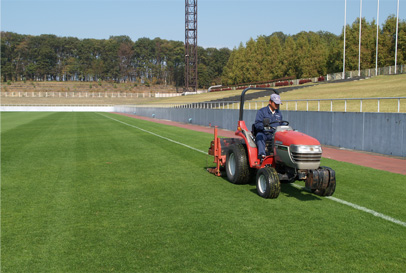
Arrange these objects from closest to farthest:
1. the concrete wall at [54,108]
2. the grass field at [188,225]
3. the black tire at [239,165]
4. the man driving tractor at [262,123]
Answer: the grass field at [188,225] → the man driving tractor at [262,123] → the black tire at [239,165] → the concrete wall at [54,108]

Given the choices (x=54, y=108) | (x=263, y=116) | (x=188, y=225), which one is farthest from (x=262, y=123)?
(x=54, y=108)

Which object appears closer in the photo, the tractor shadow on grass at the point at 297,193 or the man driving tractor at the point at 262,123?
the tractor shadow on grass at the point at 297,193

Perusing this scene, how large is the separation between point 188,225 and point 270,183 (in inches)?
72.8

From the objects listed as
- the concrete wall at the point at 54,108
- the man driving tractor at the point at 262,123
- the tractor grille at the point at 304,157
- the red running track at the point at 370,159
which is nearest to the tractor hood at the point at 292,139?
the tractor grille at the point at 304,157

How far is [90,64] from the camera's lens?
17412 centimetres

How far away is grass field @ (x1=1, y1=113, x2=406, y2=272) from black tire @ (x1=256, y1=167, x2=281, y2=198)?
19 centimetres

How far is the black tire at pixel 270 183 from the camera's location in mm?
6621

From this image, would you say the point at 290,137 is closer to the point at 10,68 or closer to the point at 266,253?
the point at 266,253

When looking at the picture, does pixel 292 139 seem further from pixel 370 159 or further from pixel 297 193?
pixel 370 159

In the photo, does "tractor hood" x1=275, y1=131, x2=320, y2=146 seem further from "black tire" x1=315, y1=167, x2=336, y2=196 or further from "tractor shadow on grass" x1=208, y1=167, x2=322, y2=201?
"tractor shadow on grass" x1=208, y1=167, x2=322, y2=201

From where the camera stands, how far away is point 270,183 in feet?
21.7

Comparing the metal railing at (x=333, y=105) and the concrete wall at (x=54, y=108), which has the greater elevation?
the metal railing at (x=333, y=105)

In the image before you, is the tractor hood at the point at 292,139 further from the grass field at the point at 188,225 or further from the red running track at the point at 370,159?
the red running track at the point at 370,159

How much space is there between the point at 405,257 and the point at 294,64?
86039mm
